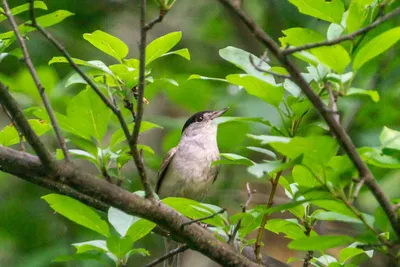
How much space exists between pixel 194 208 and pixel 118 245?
1.08ft

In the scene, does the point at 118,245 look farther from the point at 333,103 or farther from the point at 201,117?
the point at 201,117

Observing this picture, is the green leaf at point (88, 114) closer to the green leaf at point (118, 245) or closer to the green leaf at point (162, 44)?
the green leaf at point (162, 44)

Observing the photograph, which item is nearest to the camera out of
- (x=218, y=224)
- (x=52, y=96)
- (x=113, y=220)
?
(x=113, y=220)

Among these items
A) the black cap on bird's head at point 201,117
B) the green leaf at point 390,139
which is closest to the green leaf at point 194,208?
the green leaf at point 390,139

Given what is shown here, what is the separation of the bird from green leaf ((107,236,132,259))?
8.84 feet

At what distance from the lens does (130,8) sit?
25.1 feet

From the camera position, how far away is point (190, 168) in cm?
560

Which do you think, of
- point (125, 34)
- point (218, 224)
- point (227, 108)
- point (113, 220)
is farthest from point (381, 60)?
point (125, 34)

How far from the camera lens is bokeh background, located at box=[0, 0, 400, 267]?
4996 millimetres

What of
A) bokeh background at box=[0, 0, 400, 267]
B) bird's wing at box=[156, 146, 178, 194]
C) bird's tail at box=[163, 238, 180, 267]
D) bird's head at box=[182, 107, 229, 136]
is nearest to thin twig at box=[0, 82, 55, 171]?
bokeh background at box=[0, 0, 400, 267]

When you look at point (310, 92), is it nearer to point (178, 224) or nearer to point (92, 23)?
point (178, 224)

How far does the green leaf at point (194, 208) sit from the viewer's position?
2.72m

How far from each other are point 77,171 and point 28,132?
243mm

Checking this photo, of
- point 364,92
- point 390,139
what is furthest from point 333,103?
point 390,139
